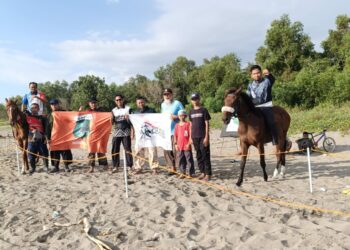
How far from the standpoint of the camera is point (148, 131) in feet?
26.9

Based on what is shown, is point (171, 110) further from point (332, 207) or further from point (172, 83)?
point (172, 83)

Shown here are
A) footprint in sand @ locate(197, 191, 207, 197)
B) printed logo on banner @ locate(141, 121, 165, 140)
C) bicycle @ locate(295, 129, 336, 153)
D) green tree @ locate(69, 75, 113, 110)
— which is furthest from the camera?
green tree @ locate(69, 75, 113, 110)

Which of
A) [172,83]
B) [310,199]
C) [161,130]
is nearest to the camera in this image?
[310,199]

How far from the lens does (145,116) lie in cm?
825

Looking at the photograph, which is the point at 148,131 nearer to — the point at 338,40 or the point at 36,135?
the point at 36,135

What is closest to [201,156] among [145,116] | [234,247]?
[145,116]

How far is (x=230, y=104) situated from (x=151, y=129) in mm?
2362

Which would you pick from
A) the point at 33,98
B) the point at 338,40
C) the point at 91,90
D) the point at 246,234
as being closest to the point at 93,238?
the point at 246,234

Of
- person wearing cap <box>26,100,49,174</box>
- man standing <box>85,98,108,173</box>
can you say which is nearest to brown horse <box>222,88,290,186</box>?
man standing <box>85,98,108,173</box>

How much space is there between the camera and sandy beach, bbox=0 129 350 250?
4094 millimetres

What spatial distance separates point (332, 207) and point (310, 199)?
0.50m

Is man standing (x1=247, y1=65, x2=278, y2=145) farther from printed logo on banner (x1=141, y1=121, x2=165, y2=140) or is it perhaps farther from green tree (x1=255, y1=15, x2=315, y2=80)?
green tree (x1=255, y1=15, x2=315, y2=80)

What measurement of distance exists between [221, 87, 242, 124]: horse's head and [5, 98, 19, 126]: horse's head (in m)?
5.45

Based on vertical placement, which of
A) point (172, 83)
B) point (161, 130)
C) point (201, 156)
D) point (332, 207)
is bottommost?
point (332, 207)
